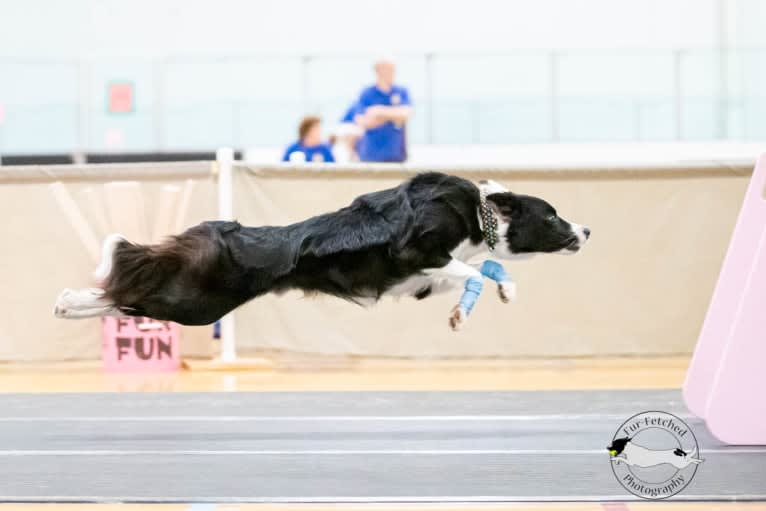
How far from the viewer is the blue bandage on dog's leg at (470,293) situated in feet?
14.1

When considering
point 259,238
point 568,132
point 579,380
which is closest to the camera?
point 259,238

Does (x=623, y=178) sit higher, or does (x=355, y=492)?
(x=623, y=178)

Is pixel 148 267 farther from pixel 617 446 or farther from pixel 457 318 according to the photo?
pixel 617 446

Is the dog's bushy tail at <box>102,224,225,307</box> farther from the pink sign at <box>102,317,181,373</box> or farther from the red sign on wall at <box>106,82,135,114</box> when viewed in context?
the red sign on wall at <box>106,82,135,114</box>

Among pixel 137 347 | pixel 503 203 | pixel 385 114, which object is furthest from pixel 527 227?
pixel 137 347

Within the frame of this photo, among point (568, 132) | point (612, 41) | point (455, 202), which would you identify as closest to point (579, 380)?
point (455, 202)

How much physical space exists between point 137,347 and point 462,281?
3609mm

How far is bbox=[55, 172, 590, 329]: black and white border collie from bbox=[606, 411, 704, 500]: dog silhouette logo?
2.60 feet

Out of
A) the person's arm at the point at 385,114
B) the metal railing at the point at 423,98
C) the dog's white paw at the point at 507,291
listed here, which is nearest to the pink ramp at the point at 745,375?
the dog's white paw at the point at 507,291

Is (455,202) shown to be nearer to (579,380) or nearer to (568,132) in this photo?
(579,380)

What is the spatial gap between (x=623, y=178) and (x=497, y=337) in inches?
56.4

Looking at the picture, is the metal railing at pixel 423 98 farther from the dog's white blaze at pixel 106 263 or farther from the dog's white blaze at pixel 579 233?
the dog's white blaze at pixel 106 263

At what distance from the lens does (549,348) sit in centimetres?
764

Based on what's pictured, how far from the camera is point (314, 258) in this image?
4.42 meters
